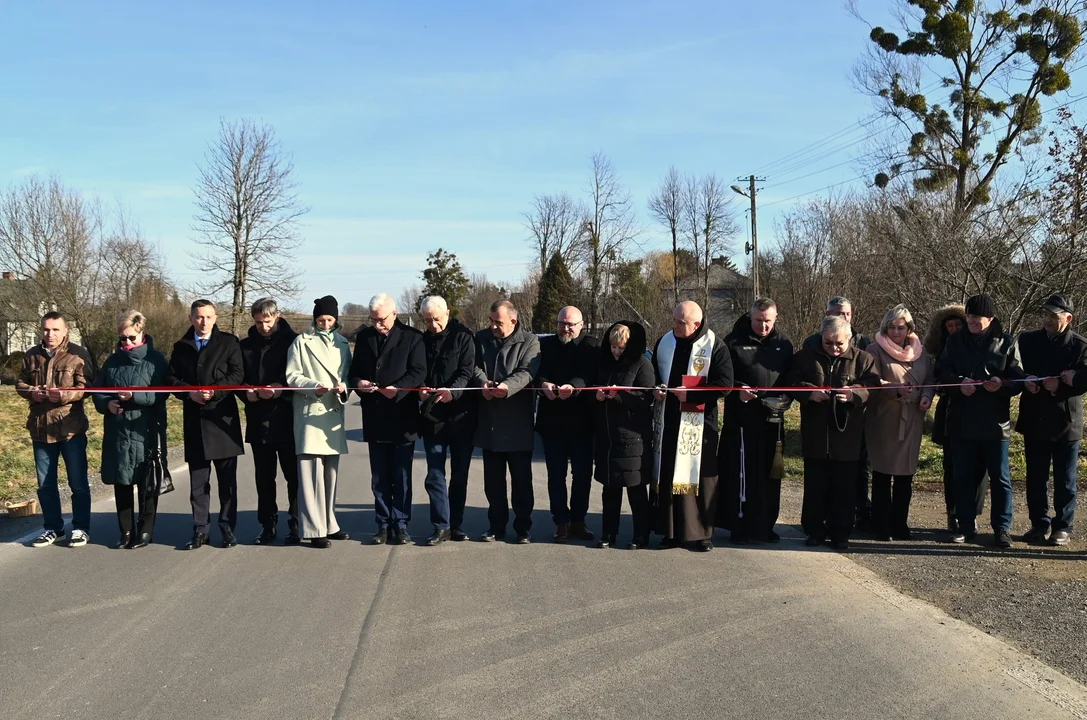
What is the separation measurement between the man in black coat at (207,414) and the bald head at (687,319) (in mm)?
3853

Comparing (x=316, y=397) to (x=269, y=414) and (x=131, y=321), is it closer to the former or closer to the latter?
(x=269, y=414)

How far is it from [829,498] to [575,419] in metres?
2.32

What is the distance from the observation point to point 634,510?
754 centimetres

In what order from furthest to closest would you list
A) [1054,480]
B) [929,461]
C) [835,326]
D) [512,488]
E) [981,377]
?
[929,461] < [512,488] < [835,326] < [981,377] < [1054,480]

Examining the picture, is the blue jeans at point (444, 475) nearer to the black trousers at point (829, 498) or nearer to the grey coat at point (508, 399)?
the grey coat at point (508, 399)

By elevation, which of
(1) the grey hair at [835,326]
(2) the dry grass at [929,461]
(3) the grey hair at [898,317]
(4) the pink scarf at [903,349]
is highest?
(3) the grey hair at [898,317]

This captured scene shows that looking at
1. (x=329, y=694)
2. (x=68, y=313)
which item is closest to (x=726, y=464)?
(x=329, y=694)

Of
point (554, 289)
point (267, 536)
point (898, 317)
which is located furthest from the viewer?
point (554, 289)

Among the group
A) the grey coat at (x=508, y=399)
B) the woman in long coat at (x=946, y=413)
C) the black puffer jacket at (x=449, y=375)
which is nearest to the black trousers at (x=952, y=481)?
the woman in long coat at (x=946, y=413)

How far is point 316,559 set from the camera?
707 centimetres

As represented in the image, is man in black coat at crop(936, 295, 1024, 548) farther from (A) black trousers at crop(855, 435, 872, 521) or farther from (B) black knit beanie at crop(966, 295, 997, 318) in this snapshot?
(A) black trousers at crop(855, 435, 872, 521)

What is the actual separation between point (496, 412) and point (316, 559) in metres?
1.97

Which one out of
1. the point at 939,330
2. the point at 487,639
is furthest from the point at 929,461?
the point at 487,639

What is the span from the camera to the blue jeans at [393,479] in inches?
301
